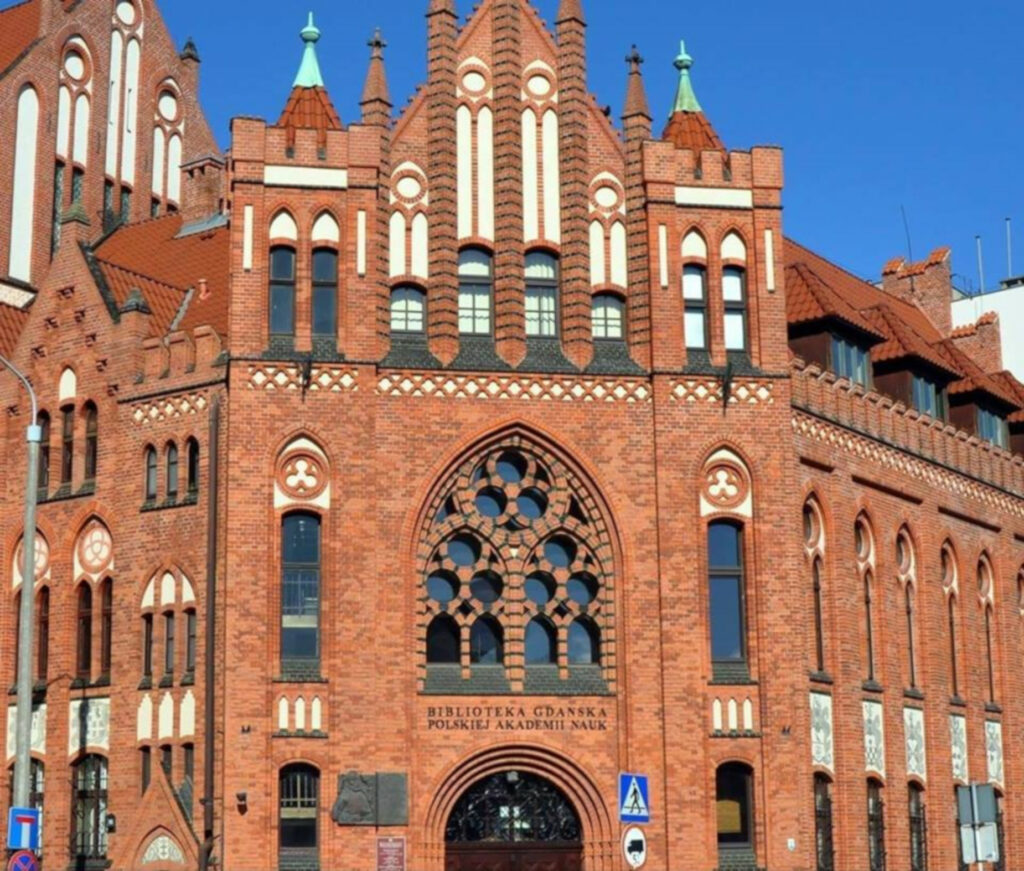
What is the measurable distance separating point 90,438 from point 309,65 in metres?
8.45

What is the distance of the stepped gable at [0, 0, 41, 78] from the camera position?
4731 cm

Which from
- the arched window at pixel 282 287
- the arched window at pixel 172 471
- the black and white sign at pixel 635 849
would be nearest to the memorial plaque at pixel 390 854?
the arched window at pixel 172 471

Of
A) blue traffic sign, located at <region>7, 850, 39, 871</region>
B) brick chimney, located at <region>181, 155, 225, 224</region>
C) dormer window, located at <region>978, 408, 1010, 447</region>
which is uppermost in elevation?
brick chimney, located at <region>181, 155, 225, 224</region>

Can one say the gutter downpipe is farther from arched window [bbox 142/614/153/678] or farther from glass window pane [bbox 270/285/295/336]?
arched window [bbox 142/614/153/678]

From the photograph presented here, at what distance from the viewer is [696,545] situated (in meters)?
36.3

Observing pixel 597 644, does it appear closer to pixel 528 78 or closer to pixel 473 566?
pixel 473 566

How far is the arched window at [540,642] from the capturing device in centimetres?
3612

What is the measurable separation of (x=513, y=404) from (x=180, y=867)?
10138mm

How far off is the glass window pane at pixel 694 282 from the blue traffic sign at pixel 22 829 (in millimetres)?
16396

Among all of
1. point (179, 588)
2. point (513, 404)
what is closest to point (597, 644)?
point (513, 404)

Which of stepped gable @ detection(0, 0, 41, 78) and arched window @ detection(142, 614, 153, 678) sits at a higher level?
stepped gable @ detection(0, 0, 41, 78)

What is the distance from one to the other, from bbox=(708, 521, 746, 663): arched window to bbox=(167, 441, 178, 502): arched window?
9971mm

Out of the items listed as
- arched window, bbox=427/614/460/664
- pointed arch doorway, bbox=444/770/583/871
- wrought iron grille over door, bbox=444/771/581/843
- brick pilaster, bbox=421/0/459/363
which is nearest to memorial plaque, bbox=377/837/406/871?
pointed arch doorway, bbox=444/770/583/871

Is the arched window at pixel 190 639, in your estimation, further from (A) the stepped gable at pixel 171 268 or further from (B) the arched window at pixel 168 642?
(A) the stepped gable at pixel 171 268
